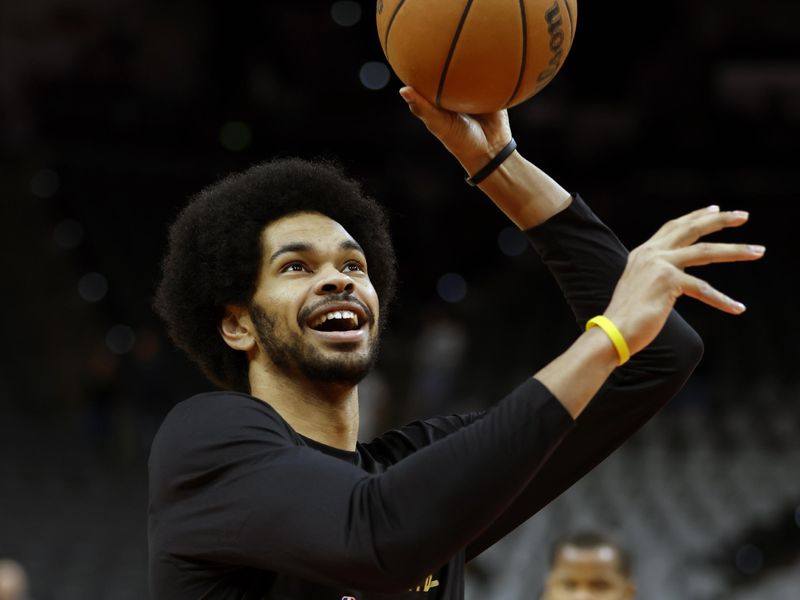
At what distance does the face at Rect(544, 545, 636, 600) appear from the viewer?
155 inches

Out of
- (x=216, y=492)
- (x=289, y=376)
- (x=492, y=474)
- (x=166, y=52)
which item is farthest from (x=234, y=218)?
(x=166, y=52)

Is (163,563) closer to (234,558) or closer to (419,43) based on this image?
(234,558)

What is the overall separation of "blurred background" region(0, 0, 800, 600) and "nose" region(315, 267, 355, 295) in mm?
8721

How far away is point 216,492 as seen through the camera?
217cm

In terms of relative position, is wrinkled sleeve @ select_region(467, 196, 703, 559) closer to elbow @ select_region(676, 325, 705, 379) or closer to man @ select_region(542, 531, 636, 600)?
elbow @ select_region(676, 325, 705, 379)

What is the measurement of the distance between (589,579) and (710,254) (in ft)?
6.75

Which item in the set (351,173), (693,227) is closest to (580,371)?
(693,227)

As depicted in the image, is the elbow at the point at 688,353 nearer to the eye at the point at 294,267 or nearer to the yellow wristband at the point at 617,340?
the yellow wristband at the point at 617,340

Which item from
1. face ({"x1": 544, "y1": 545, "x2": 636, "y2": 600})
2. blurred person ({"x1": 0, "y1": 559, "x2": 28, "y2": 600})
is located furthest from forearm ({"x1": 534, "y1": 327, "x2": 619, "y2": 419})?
blurred person ({"x1": 0, "y1": 559, "x2": 28, "y2": 600})

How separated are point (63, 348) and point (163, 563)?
460 inches

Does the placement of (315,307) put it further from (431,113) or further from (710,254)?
(710,254)

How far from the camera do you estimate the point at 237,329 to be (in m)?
2.63

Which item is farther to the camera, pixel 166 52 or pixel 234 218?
pixel 166 52

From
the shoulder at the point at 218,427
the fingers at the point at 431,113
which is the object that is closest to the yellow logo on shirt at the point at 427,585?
the shoulder at the point at 218,427
